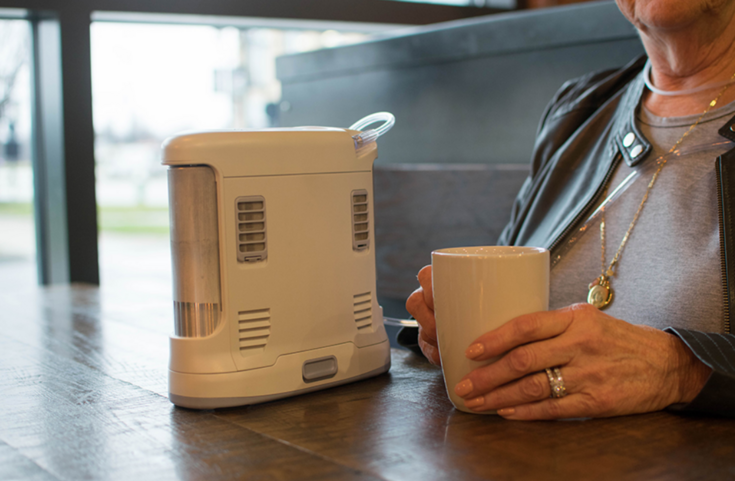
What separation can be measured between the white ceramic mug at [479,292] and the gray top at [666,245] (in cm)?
36

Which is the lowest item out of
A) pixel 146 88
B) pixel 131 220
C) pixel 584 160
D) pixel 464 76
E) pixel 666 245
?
pixel 131 220

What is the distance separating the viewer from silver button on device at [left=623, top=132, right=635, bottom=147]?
957 millimetres

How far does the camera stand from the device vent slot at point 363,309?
2.27 ft

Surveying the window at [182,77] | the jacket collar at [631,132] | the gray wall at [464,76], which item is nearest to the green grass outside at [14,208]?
the window at [182,77]

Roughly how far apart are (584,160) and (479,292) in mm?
571

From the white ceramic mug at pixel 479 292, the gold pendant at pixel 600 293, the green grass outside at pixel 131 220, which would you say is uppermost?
the white ceramic mug at pixel 479 292

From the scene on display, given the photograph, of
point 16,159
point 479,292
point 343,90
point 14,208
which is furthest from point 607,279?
point 14,208

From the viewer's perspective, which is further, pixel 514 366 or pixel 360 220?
pixel 360 220

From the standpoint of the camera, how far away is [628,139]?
38.0 inches

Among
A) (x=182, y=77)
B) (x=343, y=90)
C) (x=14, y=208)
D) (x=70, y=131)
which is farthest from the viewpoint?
(x=182, y=77)

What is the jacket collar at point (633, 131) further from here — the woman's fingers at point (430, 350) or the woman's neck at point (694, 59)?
the woman's fingers at point (430, 350)

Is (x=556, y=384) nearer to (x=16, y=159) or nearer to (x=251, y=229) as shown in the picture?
(x=251, y=229)

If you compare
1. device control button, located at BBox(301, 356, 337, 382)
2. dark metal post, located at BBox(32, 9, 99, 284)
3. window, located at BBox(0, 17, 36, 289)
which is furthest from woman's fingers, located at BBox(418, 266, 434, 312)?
window, located at BBox(0, 17, 36, 289)

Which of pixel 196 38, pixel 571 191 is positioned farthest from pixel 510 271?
pixel 196 38
